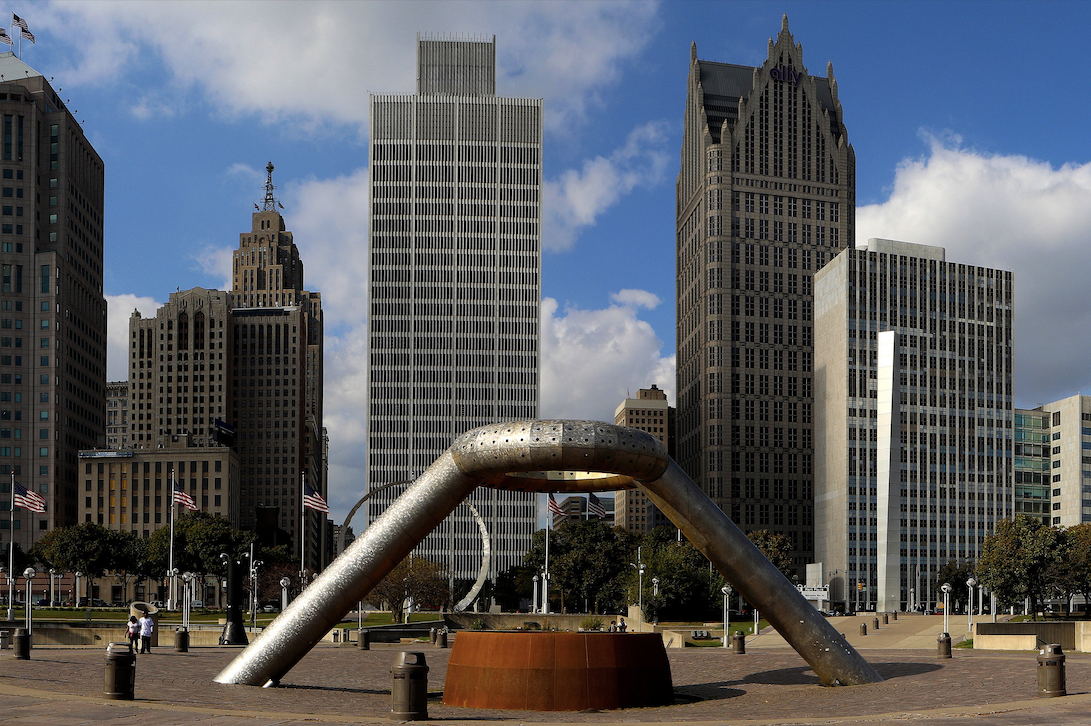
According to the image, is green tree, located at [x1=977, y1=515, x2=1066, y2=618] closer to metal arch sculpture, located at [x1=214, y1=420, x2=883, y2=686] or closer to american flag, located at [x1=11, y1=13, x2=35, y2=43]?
metal arch sculpture, located at [x1=214, y1=420, x2=883, y2=686]

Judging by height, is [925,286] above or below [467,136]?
below

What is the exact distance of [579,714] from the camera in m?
23.7

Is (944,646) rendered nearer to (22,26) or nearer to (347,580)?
(347,580)

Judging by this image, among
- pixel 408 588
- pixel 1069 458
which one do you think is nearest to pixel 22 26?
pixel 408 588

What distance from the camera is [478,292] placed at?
6560 inches

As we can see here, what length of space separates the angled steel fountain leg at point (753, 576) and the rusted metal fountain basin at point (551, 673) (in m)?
3.42

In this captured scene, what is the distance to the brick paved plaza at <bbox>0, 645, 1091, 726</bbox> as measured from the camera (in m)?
20.5

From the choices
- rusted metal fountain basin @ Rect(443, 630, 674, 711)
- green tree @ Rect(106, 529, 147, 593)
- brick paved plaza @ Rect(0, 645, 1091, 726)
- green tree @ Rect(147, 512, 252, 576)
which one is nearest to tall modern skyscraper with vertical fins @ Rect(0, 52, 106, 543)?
green tree @ Rect(106, 529, 147, 593)

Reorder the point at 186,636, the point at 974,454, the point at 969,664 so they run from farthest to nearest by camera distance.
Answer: the point at 974,454, the point at 186,636, the point at 969,664

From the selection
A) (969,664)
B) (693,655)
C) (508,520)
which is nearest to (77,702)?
(969,664)

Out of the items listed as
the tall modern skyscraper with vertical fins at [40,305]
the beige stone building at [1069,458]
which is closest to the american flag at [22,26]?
the tall modern skyscraper with vertical fins at [40,305]

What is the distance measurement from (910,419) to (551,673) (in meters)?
131

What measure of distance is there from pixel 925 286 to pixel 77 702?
473 feet

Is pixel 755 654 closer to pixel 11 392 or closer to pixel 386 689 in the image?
pixel 386 689
